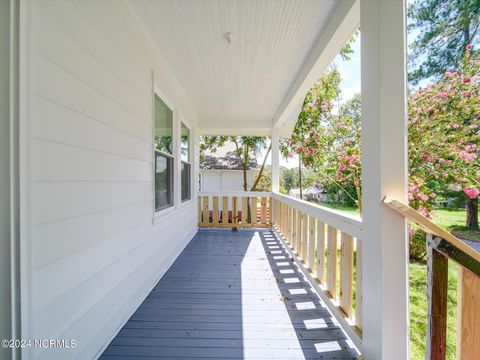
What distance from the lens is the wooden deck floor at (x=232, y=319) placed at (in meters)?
1.70

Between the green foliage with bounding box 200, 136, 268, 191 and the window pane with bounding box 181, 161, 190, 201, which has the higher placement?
the green foliage with bounding box 200, 136, 268, 191

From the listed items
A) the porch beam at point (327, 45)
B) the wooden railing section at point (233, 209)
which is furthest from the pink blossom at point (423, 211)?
the wooden railing section at point (233, 209)

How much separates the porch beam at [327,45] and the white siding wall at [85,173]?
68.3 inches

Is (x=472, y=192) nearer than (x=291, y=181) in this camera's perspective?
Yes

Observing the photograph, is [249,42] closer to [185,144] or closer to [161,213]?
[161,213]

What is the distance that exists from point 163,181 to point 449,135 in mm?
2851

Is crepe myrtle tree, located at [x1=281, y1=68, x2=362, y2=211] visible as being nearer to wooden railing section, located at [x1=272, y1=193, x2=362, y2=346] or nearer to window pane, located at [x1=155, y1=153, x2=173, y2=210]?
wooden railing section, located at [x1=272, y1=193, x2=362, y2=346]

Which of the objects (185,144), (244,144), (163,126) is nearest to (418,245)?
(163,126)

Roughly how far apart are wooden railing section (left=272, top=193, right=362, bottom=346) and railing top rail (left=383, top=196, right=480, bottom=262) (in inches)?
15.1

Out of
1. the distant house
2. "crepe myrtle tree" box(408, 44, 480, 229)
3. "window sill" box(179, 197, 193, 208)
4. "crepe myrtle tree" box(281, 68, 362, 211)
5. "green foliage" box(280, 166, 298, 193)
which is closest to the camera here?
"crepe myrtle tree" box(408, 44, 480, 229)

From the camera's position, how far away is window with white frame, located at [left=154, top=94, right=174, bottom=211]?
2.89m

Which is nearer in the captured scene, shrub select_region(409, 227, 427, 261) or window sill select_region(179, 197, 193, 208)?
shrub select_region(409, 227, 427, 261)

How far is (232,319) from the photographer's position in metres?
2.07

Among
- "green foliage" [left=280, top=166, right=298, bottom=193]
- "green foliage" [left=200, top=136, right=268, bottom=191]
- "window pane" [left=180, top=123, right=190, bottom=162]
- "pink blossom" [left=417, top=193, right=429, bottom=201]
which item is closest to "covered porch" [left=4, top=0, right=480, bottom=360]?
"pink blossom" [left=417, top=193, right=429, bottom=201]
